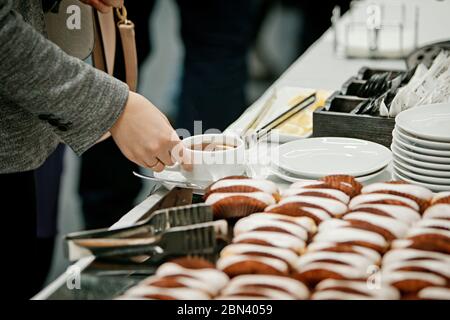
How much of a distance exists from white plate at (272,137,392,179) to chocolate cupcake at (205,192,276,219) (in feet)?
0.78

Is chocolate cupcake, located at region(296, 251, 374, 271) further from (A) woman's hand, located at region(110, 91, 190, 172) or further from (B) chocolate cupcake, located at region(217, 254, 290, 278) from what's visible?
(A) woman's hand, located at region(110, 91, 190, 172)

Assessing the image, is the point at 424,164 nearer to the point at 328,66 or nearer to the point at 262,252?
the point at 262,252

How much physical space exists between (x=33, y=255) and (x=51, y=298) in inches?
21.6

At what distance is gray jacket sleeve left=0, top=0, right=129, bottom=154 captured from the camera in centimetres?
121

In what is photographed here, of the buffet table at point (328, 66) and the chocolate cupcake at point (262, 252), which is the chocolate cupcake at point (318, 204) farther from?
the buffet table at point (328, 66)

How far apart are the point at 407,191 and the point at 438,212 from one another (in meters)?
0.09

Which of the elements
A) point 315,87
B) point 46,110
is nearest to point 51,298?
point 46,110

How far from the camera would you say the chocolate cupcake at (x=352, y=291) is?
0.99m

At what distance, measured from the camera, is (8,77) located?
1227mm

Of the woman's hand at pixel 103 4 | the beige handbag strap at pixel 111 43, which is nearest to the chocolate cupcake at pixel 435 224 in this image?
the woman's hand at pixel 103 4

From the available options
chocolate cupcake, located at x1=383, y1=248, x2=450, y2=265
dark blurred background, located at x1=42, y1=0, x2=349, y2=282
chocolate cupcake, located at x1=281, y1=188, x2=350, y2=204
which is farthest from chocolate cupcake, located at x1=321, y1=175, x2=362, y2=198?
dark blurred background, located at x1=42, y1=0, x2=349, y2=282

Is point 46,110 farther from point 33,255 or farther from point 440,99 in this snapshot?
point 440,99

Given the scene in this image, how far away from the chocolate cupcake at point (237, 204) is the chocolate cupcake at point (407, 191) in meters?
0.18

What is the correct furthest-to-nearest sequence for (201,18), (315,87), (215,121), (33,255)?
1. (215,121)
2. (201,18)
3. (315,87)
4. (33,255)
